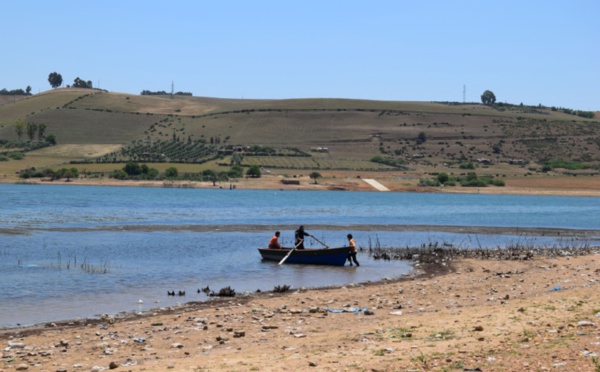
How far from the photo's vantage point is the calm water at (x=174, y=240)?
2653cm

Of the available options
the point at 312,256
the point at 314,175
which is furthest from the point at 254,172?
the point at 312,256

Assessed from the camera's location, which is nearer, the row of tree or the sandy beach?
the sandy beach

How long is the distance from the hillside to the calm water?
153ft

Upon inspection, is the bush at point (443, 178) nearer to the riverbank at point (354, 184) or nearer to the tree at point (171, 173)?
the riverbank at point (354, 184)

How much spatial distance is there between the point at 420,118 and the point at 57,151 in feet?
270

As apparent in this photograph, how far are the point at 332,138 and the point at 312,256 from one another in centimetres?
13654

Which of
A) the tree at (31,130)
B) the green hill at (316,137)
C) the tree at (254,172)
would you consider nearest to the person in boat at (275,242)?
the tree at (254,172)

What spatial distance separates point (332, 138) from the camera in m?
172

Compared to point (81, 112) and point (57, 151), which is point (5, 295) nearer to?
point (57, 151)

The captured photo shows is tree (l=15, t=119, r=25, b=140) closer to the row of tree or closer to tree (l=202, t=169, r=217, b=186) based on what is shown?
the row of tree

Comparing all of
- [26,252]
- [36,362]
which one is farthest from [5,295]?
[26,252]

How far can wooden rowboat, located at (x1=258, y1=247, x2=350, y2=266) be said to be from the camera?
35.3 metres

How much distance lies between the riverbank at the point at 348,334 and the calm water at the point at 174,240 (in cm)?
329

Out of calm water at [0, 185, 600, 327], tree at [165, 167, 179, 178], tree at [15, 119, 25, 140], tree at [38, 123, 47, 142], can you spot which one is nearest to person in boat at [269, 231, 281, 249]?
calm water at [0, 185, 600, 327]
